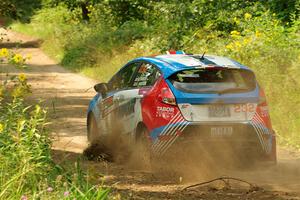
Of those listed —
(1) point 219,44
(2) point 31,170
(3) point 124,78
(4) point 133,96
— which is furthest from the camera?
(1) point 219,44

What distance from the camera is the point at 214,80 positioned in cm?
974

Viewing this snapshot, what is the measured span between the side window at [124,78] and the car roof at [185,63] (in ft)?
1.50

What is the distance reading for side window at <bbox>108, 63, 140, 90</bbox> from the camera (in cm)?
1091

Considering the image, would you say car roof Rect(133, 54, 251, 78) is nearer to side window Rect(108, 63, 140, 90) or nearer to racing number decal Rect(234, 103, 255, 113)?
side window Rect(108, 63, 140, 90)

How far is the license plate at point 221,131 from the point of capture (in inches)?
373

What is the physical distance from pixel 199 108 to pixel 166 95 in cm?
46

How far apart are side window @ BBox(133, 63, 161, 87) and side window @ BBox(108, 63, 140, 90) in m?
0.19

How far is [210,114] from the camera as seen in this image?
9.48 meters

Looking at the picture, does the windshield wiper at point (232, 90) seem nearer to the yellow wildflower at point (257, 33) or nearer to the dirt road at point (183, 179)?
the dirt road at point (183, 179)

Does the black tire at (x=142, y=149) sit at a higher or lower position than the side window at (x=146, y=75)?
lower

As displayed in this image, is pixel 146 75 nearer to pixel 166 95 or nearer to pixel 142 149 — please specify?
pixel 166 95

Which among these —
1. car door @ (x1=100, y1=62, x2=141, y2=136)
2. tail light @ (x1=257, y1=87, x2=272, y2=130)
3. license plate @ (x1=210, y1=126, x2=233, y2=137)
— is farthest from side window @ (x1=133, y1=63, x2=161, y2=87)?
tail light @ (x1=257, y1=87, x2=272, y2=130)

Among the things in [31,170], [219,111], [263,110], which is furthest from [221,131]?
[31,170]

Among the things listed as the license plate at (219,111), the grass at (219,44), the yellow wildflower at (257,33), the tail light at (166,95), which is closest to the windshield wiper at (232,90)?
the license plate at (219,111)
